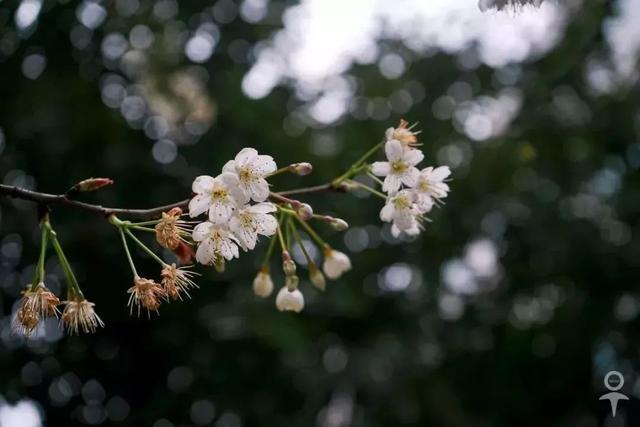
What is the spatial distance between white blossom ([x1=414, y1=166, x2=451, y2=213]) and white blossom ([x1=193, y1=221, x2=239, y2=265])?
0.80 ft

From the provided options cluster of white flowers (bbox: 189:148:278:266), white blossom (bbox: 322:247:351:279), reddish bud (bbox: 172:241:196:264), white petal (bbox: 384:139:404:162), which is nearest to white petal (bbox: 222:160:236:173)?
cluster of white flowers (bbox: 189:148:278:266)

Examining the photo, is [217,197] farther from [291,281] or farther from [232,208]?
[291,281]

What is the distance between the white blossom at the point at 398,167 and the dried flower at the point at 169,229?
25cm

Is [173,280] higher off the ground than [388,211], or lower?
lower

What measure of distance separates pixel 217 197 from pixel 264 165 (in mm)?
66

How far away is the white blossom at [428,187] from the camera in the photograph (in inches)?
39.8

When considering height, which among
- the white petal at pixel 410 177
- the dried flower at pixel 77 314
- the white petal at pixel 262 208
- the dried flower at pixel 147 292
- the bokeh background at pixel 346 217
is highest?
the bokeh background at pixel 346 217

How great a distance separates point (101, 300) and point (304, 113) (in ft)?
3.15

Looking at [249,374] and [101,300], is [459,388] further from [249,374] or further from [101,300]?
[101,300]

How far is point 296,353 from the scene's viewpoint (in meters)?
2.40

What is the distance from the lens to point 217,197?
0.88 meters

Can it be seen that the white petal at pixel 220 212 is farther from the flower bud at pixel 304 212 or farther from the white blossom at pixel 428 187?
the white blossom at pixel 428 187

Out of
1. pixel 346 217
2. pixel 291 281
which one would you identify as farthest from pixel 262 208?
pixel 346 217

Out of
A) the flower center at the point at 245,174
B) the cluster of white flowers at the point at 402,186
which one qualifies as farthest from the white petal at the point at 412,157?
the flower center at the point at 245,174
